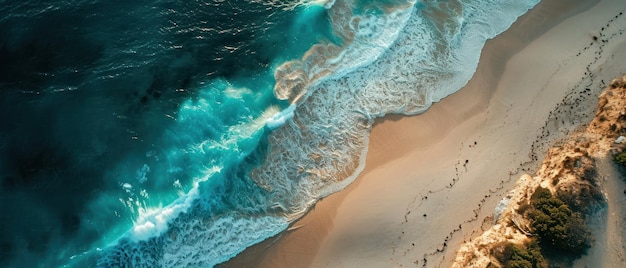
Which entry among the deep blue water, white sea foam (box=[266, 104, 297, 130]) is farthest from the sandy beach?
the deep blue water

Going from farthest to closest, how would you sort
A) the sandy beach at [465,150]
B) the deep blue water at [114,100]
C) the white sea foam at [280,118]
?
the white sea foam at [280,118], the deep blue water at [114,100], the sandy beach at [465,150]

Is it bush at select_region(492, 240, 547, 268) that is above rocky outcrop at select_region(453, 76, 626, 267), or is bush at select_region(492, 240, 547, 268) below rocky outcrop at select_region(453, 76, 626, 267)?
below

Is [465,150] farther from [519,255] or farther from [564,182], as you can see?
[519,255]

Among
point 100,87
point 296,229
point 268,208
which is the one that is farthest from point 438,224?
point 100,87

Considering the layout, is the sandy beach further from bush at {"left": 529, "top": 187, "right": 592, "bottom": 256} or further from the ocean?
bush at {"left": 529, "top": 187, "right": 592, "bottom": 256}

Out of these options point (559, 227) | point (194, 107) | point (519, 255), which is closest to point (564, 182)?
point (559, 227)

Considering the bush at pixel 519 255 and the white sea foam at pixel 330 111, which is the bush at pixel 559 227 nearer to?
the bush at pixel 519 255

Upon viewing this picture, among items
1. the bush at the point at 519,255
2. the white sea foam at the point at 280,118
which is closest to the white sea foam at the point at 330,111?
the white sea foam at the point at 280,118
